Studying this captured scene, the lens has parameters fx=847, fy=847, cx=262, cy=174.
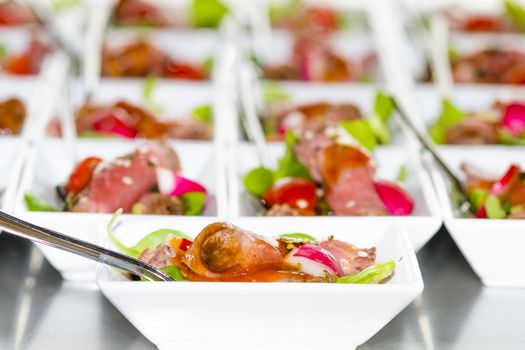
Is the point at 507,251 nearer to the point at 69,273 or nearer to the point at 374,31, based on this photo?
the point at 69,273

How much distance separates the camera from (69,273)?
65.9 inches

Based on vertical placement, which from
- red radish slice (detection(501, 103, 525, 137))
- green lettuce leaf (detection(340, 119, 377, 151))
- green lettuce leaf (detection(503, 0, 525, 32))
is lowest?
green lettuce leaf (detection(503, 0, 525, 32))

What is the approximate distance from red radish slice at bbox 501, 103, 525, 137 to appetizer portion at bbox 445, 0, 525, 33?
3.49 feet

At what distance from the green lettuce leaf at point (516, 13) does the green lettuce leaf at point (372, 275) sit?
2292mm

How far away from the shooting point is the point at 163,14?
3.41 m

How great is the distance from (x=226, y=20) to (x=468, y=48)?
36.5 inches

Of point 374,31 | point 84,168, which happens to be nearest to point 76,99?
point 84,168

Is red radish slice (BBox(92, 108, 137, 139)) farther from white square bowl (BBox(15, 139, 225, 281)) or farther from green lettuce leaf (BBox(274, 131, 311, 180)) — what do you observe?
green lettuce leaf (BBox(274, 131, 311, 180))

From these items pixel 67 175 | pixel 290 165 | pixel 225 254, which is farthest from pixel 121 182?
A: pixel 225 254

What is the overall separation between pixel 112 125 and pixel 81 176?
46cm

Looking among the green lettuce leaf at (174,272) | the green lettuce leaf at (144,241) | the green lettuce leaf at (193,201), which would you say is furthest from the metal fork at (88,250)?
the green lettuce leaf at (193,201)

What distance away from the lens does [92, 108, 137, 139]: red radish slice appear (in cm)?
231

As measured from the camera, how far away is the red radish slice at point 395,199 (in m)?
1.90

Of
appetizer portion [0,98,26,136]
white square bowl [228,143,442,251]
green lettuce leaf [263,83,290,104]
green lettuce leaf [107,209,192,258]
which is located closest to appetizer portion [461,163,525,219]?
white square bowl [228,143,442,251]
